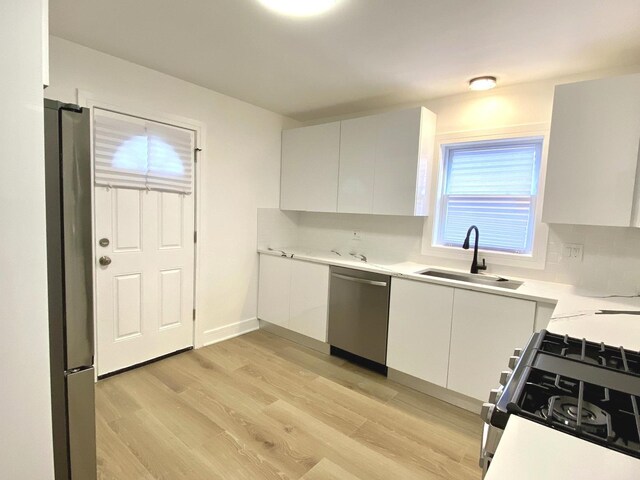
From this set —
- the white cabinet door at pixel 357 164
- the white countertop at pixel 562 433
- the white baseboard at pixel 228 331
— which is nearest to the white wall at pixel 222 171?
the white baseboard at pixel 228 331

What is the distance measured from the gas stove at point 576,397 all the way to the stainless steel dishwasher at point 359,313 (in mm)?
1627

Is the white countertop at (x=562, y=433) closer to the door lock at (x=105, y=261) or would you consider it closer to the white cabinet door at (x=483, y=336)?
the white cabinet door at (x=483, y=336)

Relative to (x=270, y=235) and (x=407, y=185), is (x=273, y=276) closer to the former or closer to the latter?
(x=270, y=235)

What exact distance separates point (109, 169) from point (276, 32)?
155cm

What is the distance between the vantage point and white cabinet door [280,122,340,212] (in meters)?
3.38

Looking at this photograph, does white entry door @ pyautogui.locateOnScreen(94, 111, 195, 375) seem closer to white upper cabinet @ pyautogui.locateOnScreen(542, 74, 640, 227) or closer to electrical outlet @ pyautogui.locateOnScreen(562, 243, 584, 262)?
white upper cabinet @ pyautogui.locateOnScreen(542, 74, 640, 227)

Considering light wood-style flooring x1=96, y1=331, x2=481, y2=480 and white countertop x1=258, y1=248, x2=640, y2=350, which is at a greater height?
white countertop x1=258, y1=248, x2=640, y2=350

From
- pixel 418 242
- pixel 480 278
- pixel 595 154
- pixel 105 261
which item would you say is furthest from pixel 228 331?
pixel 595 154

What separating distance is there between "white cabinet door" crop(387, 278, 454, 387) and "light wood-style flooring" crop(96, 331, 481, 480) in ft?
0.72

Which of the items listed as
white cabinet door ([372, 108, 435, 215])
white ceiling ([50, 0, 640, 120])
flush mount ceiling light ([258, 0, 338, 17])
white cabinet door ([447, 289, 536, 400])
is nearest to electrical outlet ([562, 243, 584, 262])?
white cabinet door ([447, 289, 536, 400])

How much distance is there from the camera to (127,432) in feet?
6.60

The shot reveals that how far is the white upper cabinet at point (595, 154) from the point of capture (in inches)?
75.1

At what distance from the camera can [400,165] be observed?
2900 millimetres

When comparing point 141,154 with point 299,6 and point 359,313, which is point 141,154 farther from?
point 359,313
